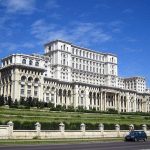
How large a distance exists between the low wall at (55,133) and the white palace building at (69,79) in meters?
71.3

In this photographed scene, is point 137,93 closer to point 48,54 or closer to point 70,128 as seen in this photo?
point 48,54

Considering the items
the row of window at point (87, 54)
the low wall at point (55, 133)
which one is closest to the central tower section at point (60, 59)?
the row of window at point (87, 54)

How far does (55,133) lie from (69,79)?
10455 centimetres

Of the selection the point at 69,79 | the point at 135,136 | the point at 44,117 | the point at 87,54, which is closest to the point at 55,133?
the point at 135,136

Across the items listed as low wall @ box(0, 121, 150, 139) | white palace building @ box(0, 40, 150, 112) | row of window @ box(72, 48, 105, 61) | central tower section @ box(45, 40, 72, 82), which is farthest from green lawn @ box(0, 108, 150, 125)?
row of window @ box(72, 48, 105, 61)

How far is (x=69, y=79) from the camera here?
15500cm

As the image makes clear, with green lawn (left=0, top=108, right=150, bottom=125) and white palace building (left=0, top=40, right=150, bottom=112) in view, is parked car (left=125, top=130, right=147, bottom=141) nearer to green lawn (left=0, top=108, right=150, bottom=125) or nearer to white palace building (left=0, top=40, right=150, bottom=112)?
green lawn (left=0, top=108, right=150, bottom=125)

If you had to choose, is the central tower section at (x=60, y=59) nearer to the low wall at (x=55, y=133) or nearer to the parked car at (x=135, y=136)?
the low wall at (x=55, y=133)

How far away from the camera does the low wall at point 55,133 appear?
45.6 meters

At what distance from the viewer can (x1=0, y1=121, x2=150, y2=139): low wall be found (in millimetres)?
45594

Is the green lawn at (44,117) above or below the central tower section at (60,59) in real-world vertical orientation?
below

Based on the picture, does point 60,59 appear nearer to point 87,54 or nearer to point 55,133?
point 87,54

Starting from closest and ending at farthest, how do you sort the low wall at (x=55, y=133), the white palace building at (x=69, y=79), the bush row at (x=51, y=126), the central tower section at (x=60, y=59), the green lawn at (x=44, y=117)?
the low wall at (x=55, y=133), the bush row at (x=51, y=126), the green lawn at (x=44, y=117), the white palace building at (x=69, y=79), the central tower section at (x=60, y=59)

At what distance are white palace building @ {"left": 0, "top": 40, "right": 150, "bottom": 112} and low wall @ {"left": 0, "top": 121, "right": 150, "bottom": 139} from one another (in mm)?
71281
